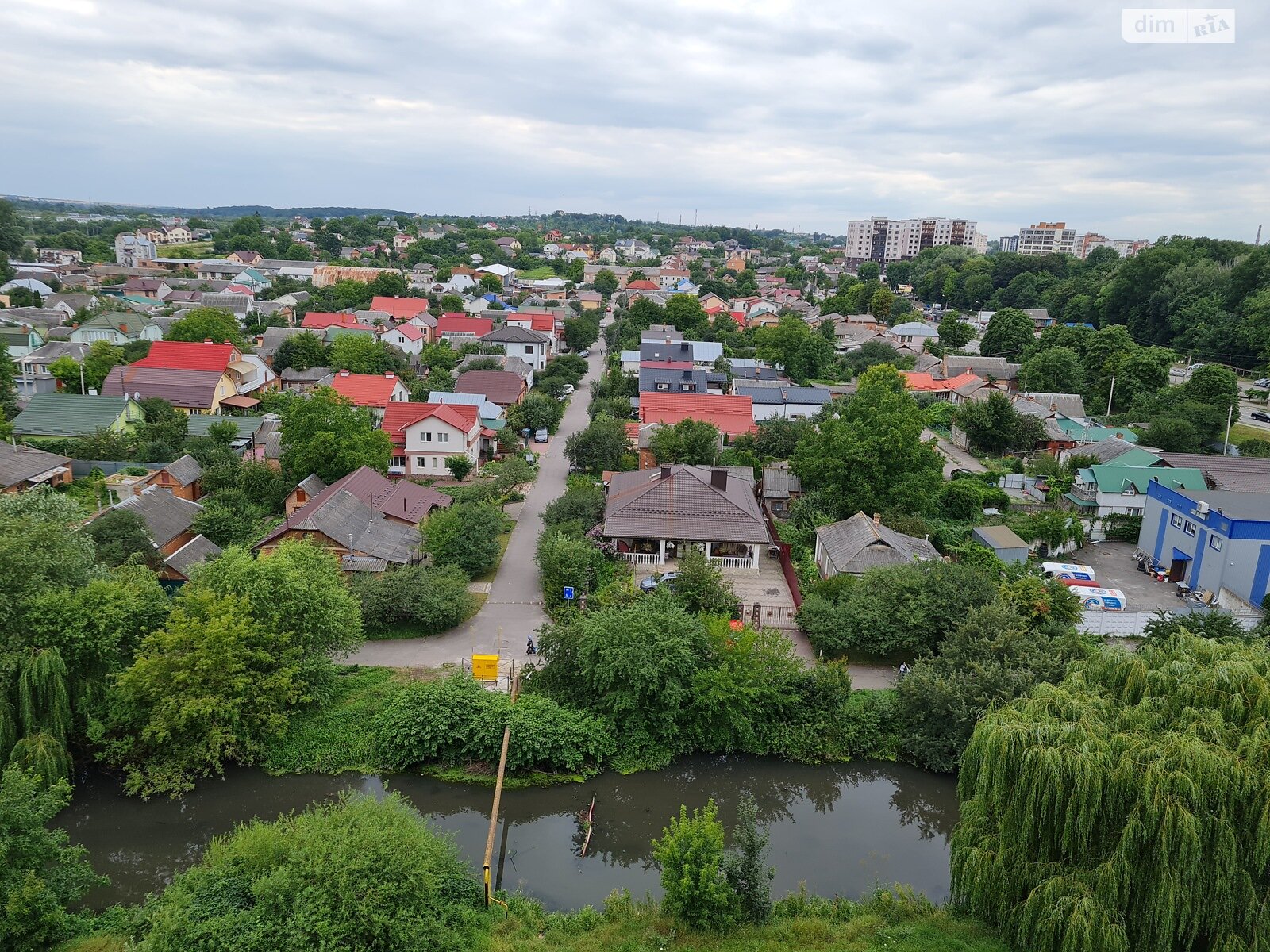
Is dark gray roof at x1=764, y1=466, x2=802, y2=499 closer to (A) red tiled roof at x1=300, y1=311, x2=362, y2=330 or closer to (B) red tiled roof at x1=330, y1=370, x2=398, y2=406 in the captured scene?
(B) red tiled roof at x1=330, y1=370, x2=398, y2=406

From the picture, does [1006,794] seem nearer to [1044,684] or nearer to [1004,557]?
[1044,684]

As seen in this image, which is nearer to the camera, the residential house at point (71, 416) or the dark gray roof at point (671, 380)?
the residential house at point (71, 416)

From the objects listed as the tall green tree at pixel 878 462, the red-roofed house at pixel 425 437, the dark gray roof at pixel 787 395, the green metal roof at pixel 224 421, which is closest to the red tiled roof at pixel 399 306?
the green metal roof at pixel 224 421

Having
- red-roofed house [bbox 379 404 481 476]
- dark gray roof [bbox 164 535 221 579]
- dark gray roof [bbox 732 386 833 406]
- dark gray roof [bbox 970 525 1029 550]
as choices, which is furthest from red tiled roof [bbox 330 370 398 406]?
dark gray roof [bbox 970 525 1029 550]

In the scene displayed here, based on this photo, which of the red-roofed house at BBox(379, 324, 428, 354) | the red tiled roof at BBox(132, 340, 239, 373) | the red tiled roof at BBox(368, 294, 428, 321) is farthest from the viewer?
the red tiled roof at BBox(368, 294, 428, 321)

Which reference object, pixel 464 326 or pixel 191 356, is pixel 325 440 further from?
pixel 464 326

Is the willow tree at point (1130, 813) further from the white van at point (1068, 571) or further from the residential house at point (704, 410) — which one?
the residential house at point (704, 410)

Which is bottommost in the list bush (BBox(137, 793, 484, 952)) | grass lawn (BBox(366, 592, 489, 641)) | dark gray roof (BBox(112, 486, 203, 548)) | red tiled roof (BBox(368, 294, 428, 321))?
grass lawn (BBox(366, 592, 489, 641))
